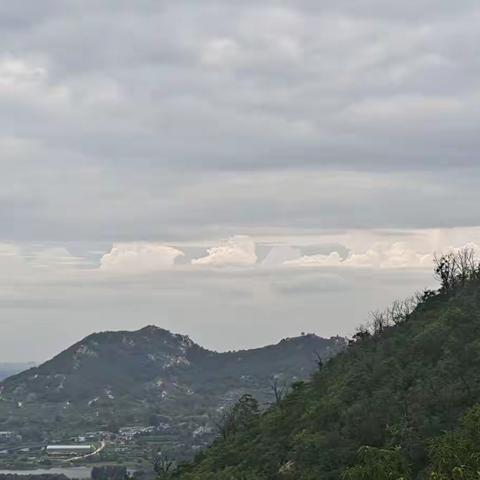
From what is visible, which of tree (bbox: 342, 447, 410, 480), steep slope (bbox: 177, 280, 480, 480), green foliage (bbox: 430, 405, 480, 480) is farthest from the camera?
steep slope (bbox: 177, 280, 480, 480)

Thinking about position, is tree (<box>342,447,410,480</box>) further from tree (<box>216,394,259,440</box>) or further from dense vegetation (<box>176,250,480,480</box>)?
tree (<box>216,394,259,440</box>)

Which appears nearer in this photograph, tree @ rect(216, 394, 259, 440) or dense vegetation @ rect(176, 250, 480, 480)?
dense vegetation @ rect(176, 250, 480, 480)

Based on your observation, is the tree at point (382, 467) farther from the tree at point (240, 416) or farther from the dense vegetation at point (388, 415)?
the tree at point (240, 416)

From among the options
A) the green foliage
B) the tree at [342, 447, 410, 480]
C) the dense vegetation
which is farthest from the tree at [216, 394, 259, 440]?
the green foliage

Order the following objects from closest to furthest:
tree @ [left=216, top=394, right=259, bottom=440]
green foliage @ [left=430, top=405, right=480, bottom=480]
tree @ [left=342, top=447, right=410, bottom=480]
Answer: green foliage @ [left=430, top=405, right=480, bottom=480] → tree @ [left=342, top=447, right=410, bottom=480] → tree @ [left=216, top=394, right=259, bottom=440]

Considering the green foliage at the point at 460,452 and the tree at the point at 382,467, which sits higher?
the green foliage at the point at 460,452

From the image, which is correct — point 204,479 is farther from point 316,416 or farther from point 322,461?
point 322,461

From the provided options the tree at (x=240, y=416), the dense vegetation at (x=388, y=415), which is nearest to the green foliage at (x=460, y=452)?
the dense vegetation at (x=388, y=415)
